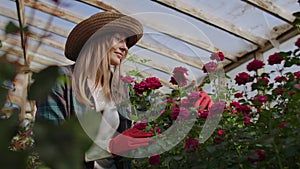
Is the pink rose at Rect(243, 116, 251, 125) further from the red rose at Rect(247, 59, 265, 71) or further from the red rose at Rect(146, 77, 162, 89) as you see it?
the red rose at Rect(146, 77, 162, 89)

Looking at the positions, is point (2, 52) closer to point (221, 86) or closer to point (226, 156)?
point (226, 156)

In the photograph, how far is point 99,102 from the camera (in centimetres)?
148

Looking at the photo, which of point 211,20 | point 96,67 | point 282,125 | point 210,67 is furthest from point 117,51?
point 211,20

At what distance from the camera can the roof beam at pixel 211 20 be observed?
163 inches

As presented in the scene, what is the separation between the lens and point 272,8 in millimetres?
3955

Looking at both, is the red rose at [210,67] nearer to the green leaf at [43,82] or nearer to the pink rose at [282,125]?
the pink rose at [282,125]

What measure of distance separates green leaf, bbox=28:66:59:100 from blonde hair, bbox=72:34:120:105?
1135mm

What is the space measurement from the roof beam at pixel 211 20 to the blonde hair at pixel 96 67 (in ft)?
8.53

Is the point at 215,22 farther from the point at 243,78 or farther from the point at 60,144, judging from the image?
the point at 60,144

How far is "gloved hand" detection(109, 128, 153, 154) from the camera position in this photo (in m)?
1.17

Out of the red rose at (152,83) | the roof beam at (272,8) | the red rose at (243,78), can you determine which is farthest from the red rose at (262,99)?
the roof beam at (272,8)

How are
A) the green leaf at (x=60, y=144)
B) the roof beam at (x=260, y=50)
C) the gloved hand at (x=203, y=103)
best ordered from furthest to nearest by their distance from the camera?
the roof beam at (x=260, y=50)
the gloved hand at (x=203, y=103)
the green leaf at (x=60, y=144)

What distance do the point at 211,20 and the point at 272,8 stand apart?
62 centimetres

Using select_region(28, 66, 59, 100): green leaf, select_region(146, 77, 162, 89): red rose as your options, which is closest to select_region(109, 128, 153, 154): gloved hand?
select_region(146, 77, 162, 89): red rose
